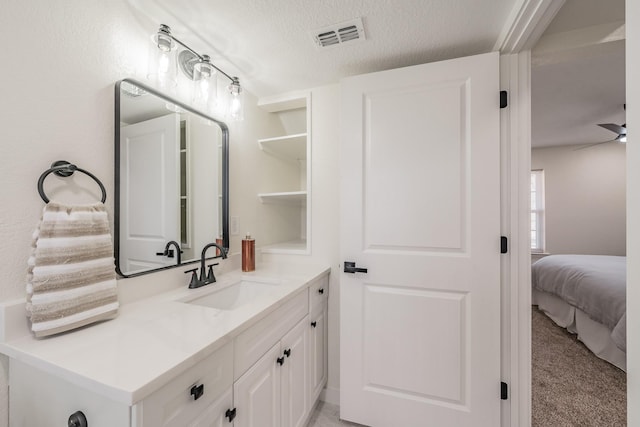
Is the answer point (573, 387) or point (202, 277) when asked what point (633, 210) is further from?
point (573, 387)

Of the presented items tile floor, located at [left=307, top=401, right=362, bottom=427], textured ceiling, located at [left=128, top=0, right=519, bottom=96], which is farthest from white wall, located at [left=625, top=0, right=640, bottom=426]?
tile floor, located at [left=307, top=401, right=362, bottom=427]

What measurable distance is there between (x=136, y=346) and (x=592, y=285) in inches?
145

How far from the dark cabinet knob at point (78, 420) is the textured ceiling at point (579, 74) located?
89.1 inches

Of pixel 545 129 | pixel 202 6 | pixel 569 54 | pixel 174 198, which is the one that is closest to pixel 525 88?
pixel 569 54

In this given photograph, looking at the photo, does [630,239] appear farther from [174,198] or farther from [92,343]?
[174,198]

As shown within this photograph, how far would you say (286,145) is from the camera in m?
1.98

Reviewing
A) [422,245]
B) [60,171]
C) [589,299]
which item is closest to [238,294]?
[60,171]

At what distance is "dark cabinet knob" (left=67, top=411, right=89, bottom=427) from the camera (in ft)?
2.04

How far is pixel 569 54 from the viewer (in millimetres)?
1321

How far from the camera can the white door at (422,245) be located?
1.34 metres

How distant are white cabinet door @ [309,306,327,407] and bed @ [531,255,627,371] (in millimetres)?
2282

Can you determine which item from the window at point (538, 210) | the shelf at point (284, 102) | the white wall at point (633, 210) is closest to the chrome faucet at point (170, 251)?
the shelf at point (284, 102)

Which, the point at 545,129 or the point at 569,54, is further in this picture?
the point at 545,129

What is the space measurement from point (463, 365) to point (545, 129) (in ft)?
12.2
